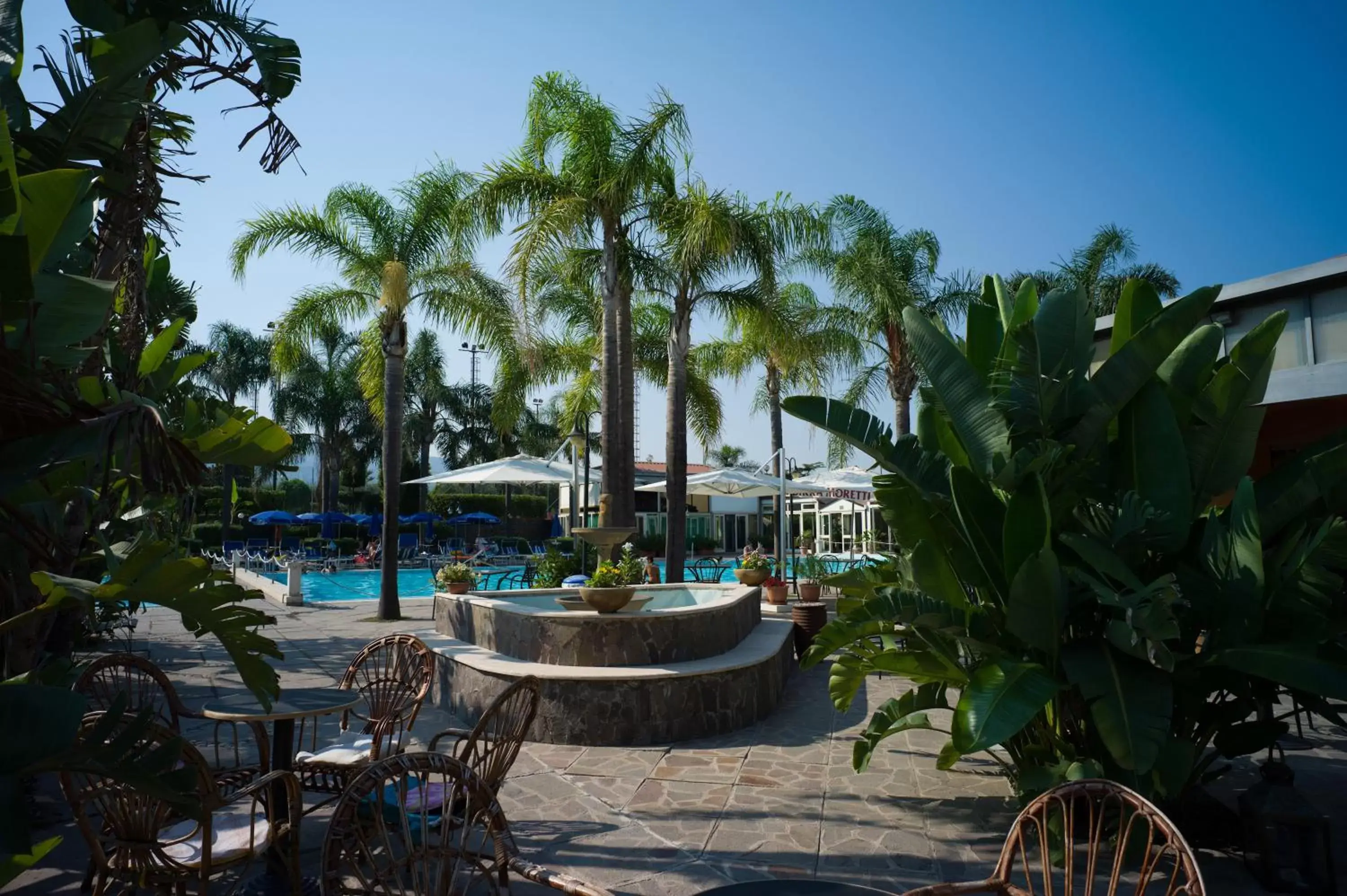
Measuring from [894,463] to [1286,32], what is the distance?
46.0 feet

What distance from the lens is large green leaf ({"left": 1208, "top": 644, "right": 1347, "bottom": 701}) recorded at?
3.94 metres

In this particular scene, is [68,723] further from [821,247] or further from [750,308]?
[821,247]

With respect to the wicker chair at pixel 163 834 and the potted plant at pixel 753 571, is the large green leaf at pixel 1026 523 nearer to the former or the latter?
the wicker chair at pixel 163 834

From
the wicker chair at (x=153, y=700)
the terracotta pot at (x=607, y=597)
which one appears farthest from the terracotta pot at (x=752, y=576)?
the wicker chair at (x=153, y=700)

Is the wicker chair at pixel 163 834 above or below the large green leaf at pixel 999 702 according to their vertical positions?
below

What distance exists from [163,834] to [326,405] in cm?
4215

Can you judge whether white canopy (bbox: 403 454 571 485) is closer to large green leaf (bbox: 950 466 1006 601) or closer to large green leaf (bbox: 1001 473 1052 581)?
large green leaf (bbox: 950 466 1006 601)

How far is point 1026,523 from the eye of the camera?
177 inches

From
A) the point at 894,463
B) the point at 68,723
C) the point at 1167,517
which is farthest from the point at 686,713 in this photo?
the point at 68,723

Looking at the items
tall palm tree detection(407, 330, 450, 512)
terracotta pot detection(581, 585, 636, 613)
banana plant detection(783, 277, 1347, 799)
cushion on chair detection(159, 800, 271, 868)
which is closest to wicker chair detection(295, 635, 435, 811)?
cushion on chair detection(159, 800, 271, 868)

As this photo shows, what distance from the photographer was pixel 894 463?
4914mm

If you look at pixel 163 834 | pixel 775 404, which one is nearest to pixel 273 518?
pixel 775 404

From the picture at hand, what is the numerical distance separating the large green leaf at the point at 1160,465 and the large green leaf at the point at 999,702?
42.4 inches

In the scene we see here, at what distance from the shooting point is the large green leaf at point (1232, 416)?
4633 mm
